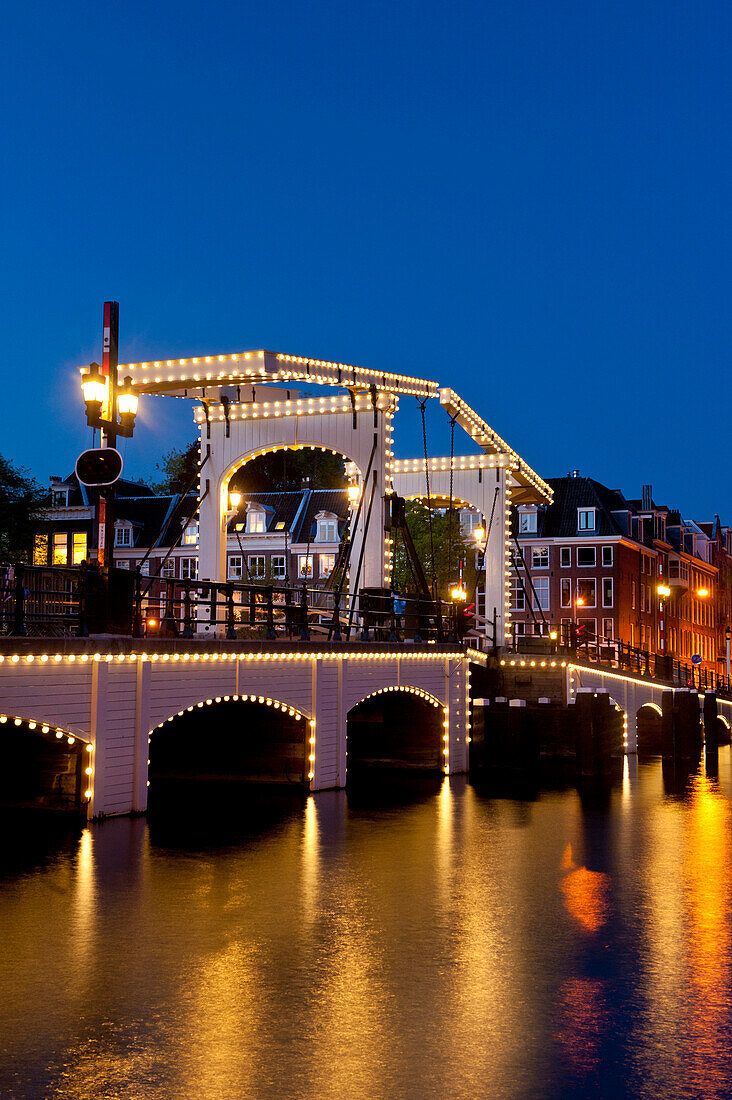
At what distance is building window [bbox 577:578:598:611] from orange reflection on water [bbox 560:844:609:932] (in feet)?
160

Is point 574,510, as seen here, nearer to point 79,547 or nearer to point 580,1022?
point 79,547

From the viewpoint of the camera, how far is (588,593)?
6194 centimetres

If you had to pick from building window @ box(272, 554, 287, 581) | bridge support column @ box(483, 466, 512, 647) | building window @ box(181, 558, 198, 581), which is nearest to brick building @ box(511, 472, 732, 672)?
building window @ box(272, 554, 287, 581)

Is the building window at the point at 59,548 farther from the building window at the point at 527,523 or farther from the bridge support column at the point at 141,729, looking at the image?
the bridge support column at the point at 141,729

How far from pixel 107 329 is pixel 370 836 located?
7863 mm

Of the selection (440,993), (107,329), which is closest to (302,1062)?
(440,993)

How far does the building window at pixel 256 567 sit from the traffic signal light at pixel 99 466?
45256 millimetres

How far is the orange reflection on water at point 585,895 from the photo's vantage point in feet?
34.9

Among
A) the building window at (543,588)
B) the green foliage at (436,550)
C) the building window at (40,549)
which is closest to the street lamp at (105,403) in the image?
the green foliage at (436,550)

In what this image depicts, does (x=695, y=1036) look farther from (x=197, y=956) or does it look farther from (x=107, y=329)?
(x=107, y=329)

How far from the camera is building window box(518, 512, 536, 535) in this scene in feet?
209

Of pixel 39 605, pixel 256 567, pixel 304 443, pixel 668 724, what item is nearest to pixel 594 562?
pixel 256 567

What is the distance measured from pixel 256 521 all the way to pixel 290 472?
940 cm

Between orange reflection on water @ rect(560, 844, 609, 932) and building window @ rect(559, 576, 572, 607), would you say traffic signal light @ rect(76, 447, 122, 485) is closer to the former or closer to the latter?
orange reflection on water @ rect(560, 844, 609, 932)
